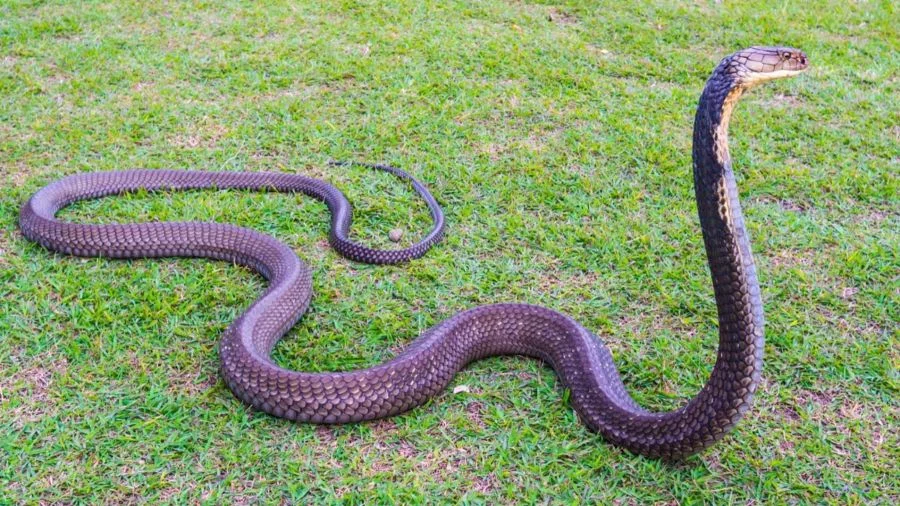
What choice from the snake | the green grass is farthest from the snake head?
the green grass

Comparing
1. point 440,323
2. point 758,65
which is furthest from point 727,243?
point 440,323

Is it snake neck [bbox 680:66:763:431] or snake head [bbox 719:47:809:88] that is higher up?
snake head [bbox 719:47:809:88]

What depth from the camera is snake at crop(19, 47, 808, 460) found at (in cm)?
261

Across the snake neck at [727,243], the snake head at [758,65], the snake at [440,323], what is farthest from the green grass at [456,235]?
the snake head at [758,65]

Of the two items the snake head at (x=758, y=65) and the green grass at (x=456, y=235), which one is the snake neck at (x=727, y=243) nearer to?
the snake head at (x=758, y=65)

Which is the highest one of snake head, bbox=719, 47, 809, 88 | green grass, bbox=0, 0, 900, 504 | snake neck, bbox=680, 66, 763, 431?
snake head, bbox=719, 47, 809, 88

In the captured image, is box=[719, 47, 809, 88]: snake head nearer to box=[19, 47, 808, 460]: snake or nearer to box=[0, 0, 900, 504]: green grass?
box=[19, 47, 808, 460]: snake

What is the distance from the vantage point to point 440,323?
12.3 ft

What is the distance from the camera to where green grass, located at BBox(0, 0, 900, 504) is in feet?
10.3

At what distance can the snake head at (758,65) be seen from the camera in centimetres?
259

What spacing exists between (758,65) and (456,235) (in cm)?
240

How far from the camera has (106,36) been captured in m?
7.37

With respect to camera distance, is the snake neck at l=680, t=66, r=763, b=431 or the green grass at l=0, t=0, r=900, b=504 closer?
the snake neck at l=680, t=66, r=763, b=431

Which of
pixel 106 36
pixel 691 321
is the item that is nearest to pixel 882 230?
pixel 691 321
